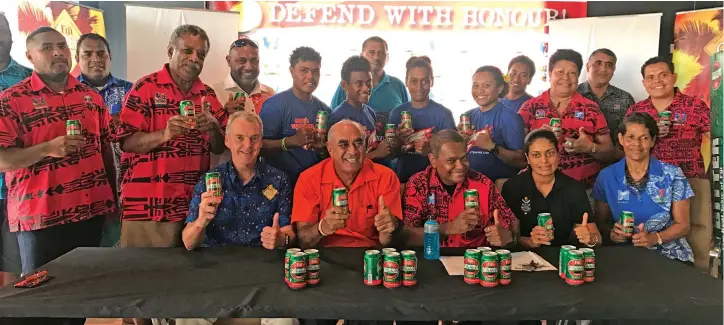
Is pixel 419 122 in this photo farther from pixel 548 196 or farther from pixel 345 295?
pixel 345 295

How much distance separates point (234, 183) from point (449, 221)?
1.16m

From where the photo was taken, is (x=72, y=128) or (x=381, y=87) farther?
(x=381, y=87)

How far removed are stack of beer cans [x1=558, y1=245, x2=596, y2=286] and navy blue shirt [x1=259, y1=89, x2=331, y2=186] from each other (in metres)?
2.05

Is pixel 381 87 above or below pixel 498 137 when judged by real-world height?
above

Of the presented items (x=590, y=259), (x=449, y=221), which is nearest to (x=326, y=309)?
(x=590, y=259)

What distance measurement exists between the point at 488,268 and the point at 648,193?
171cm

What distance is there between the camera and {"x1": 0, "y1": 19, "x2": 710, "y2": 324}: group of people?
105 inches

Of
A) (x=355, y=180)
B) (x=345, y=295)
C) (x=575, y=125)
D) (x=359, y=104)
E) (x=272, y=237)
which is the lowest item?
(x=345, y=295)

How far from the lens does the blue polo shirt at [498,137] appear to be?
366 centimetres

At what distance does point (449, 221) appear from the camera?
2699mm

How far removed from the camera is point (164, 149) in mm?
3090

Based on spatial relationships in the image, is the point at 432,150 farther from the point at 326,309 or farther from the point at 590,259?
the point at 326,309

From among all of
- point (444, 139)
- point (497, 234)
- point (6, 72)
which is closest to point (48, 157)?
point (6, 72)

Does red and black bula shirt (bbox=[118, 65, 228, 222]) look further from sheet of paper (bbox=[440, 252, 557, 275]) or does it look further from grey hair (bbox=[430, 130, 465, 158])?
sheet of paper (bbox=[440, 252, 557, 275])
